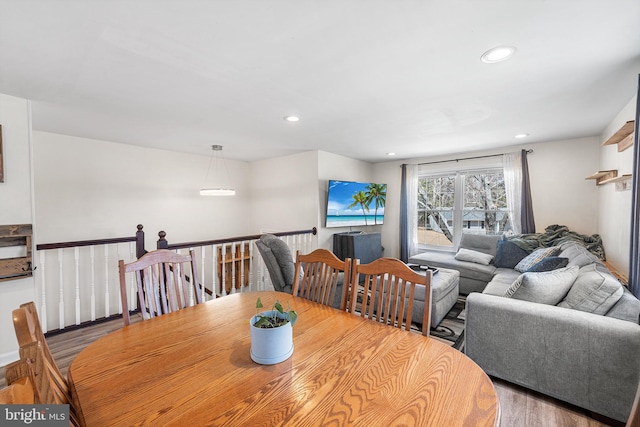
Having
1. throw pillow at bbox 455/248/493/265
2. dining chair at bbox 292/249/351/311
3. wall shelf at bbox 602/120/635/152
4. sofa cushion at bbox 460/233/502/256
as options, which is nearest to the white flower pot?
dining chair at bbox 292/249/351/311

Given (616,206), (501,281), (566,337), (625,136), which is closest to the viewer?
(566,337)

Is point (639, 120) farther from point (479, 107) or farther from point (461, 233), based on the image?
point (461, 233)

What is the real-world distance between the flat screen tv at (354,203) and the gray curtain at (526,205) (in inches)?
91.5

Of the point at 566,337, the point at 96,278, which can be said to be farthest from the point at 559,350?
the point at 96,278

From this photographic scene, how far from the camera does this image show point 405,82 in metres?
2.11

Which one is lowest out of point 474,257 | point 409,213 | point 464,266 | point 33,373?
point 464,266

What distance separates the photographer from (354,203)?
5000mm

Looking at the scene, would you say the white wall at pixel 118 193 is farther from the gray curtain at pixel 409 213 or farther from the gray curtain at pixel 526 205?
the gray curtain at pixel 526 205

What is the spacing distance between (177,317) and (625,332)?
8.60 feet

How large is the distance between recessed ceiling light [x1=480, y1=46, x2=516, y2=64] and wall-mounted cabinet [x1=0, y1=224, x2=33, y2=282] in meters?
4.02

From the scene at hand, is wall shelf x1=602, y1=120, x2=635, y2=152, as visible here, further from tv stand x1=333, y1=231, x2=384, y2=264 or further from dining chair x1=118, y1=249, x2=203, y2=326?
dining chair x1=118, y1=249, x2=203, y2=326

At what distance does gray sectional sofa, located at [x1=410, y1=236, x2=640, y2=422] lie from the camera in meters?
1.57

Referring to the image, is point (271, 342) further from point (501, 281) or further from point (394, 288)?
point (501, 281)

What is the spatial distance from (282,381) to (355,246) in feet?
12.4
